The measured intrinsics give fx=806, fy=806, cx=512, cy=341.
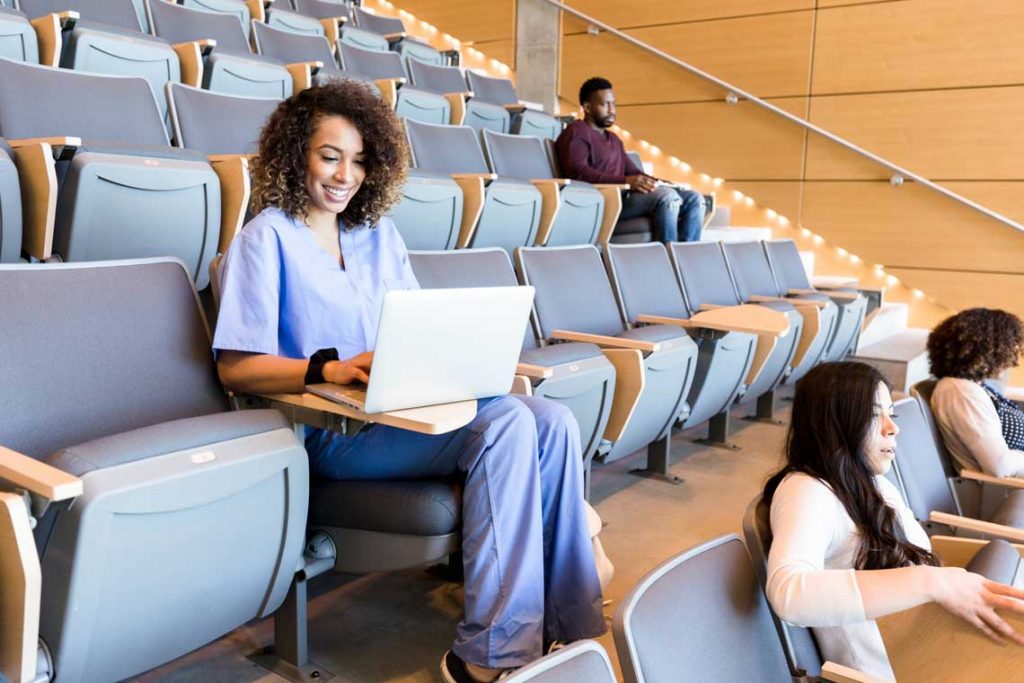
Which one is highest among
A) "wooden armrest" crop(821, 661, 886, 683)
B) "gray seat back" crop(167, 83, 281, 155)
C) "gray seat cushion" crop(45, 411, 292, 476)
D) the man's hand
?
"gray seat back" crop(167, 83, 281, 155)

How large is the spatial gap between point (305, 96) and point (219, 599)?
0.59 meters

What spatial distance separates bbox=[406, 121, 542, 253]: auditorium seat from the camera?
1777mm

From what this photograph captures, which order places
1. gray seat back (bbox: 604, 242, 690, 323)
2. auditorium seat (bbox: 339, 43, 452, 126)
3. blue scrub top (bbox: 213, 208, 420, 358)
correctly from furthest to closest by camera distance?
1. auditorium seat (bbox: 339, 43, 452, 126)
2. gray seat back (bbox: 604, 242, 690, 323)
3. blue scrub top (bbox: 213, 208, 420, 358)

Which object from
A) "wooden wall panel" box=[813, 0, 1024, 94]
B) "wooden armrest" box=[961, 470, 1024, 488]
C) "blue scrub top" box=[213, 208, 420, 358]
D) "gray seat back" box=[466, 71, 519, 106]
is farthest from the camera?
"gray seat back" box=[466, 71, 519, 106]

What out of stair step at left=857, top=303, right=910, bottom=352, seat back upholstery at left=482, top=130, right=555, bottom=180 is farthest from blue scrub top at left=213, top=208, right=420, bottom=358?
stair step at left=857, top=303, right=910, bottom=352

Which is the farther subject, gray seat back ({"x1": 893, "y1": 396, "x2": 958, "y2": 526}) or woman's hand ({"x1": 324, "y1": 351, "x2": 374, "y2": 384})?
gray seat back ({"x1": 893, "y1": 396, "x2": 958, "y2": 526})

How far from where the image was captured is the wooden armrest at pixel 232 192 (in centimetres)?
127

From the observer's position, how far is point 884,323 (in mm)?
2953

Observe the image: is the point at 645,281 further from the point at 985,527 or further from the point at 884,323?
the point at 884,323

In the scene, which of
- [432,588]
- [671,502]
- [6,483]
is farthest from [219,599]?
[671,502]

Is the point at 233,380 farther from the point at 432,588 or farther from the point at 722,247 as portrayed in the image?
the point at 722,247

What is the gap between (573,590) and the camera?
87 cm

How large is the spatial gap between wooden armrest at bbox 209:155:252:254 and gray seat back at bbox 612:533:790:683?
0.95 metres

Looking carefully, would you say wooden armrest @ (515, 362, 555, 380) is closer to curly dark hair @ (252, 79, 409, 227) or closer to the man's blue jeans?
curly dark hair @ (252, 79, 409, 227)
